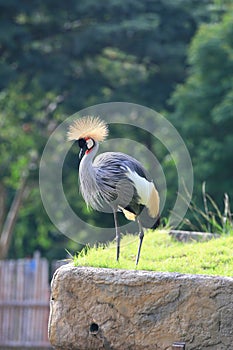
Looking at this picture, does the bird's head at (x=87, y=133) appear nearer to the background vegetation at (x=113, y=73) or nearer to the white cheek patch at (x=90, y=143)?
the white cheek patch at (x=90, y=143)

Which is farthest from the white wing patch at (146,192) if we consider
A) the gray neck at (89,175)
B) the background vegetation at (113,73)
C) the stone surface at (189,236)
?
the background vegetation at (113,73)

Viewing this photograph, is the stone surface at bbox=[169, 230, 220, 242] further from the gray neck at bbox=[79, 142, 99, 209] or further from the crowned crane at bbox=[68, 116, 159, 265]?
the gray neck at bbox=[79, 142, 99, 209]

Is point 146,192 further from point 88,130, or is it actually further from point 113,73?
point 113,73

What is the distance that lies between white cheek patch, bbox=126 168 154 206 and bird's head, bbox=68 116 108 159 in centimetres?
42

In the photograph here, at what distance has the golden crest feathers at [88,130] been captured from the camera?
8.09m

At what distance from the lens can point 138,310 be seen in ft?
23.0

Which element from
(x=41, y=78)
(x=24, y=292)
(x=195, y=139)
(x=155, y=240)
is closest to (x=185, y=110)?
(x=195, y=139)

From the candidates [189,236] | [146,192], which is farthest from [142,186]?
[189,236]

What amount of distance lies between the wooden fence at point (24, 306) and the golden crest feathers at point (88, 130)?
943 centimetres

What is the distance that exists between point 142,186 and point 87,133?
0.71 metres

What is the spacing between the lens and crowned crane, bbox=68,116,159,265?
8.09 meters

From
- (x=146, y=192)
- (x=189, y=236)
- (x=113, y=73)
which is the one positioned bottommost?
(x=189, y=236)

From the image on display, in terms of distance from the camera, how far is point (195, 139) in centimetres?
1925

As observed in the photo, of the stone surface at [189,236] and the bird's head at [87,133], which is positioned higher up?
the bird's head at [87,133]
